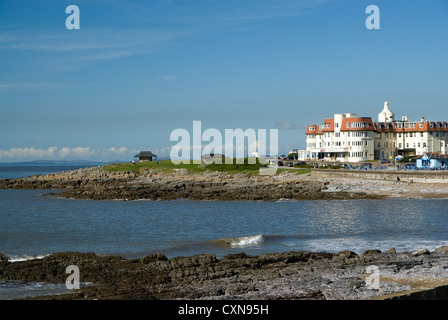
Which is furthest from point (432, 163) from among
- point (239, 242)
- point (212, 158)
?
point (239, 242)

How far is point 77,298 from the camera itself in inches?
621

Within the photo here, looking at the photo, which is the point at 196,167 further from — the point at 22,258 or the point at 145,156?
the point at 22,258

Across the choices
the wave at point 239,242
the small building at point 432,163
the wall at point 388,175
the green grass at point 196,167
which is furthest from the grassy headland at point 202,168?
the wave at point 239,242

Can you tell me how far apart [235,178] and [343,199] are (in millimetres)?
27290

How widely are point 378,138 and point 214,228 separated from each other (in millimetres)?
68963

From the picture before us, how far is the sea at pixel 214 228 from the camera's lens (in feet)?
89.6

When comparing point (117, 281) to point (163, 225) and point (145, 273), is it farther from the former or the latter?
point (163, 225)

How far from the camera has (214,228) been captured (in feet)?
119

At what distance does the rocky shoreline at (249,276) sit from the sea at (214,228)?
1.88 metres

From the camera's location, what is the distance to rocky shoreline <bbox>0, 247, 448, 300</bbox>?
15.4 metres

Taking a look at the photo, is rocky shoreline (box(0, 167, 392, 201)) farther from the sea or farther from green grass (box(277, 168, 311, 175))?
the sea

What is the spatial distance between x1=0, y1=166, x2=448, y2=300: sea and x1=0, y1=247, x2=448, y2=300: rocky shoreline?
1.88 m

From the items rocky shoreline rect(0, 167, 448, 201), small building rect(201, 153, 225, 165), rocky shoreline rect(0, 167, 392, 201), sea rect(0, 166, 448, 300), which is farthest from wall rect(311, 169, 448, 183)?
small building rect(201, 153, 225, 165)
